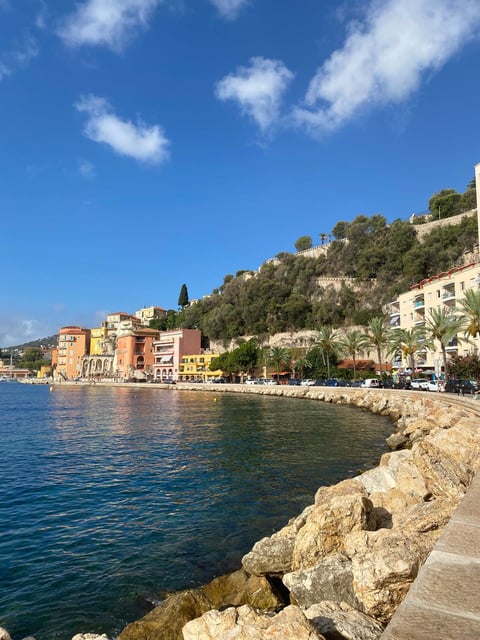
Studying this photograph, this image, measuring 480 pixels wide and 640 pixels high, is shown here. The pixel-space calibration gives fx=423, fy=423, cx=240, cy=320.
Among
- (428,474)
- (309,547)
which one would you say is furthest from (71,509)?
(428,474)

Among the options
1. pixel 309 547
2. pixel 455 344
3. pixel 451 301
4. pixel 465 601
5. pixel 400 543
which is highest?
pixel 451 301

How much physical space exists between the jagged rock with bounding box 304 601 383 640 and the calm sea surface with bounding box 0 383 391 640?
388cm

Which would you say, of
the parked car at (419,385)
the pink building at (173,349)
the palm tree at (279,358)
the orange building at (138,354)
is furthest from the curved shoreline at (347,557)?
the orange building at (138,354)

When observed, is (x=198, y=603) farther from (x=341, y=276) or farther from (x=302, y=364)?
(x=341, y=276)

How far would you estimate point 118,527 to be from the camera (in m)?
11.4

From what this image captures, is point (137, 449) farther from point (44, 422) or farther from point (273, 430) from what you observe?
point (44, 422)

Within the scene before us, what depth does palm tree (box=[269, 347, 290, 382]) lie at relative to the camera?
258 ft

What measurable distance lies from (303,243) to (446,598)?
128m

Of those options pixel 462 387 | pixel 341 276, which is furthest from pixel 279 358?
pixel 462 387

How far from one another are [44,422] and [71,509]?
2635 centimetres

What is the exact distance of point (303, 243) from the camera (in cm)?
12731

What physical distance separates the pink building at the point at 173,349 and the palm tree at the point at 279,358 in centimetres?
3385

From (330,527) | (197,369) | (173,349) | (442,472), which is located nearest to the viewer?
(330,527)

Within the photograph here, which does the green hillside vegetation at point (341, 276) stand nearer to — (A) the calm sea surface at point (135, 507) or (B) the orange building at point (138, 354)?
(B) the orange building at point (138, 354)
